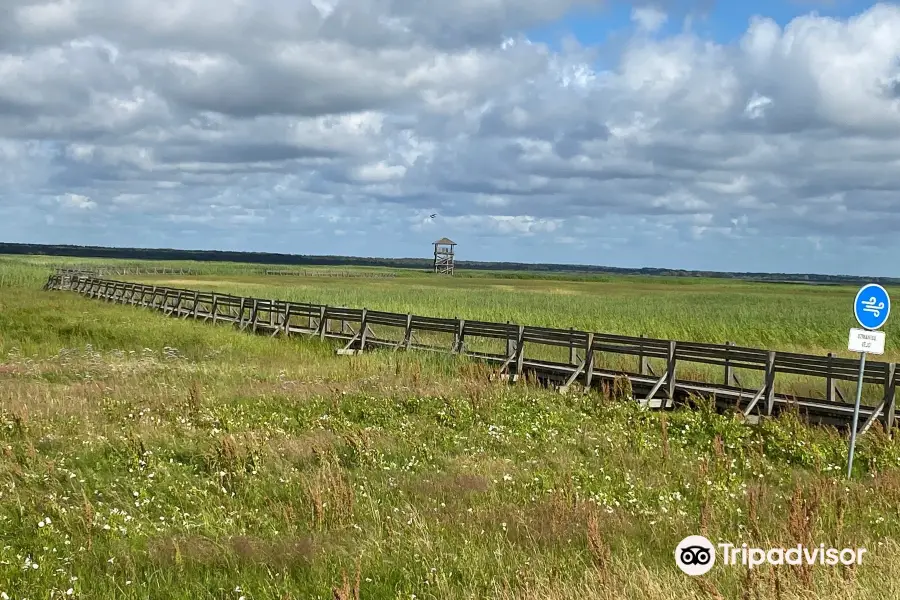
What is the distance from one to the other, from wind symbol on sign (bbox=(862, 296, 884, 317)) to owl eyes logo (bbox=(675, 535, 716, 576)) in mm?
5448

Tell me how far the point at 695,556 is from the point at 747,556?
1.40 feet

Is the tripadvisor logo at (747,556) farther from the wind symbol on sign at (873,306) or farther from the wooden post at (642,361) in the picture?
the wooden post at (642,361)

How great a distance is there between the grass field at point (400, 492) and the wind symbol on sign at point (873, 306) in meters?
2.22

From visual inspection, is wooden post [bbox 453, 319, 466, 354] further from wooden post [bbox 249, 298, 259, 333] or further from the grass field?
wooden post [bbox 249, 298, 259, 333]

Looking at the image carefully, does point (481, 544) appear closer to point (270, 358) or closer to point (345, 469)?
point (345, 469)

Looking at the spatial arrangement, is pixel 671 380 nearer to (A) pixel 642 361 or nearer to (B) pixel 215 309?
(A) pixel 642 361

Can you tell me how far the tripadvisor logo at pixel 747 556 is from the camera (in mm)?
6590

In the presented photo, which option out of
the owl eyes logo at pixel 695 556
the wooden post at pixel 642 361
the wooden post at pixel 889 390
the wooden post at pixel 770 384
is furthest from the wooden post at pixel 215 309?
the owl eyes logo at pixel 695 556

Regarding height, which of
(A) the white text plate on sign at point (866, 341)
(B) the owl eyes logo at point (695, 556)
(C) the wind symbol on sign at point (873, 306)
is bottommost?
(B) the owl eyes logo at point (695, 556)

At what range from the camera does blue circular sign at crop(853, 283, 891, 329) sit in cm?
1109

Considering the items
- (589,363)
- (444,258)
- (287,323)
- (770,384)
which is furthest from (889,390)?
(444,258)

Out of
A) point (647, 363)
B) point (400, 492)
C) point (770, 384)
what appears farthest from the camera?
point (647, 363)

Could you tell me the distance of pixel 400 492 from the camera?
977 cm

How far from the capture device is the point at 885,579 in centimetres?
633
